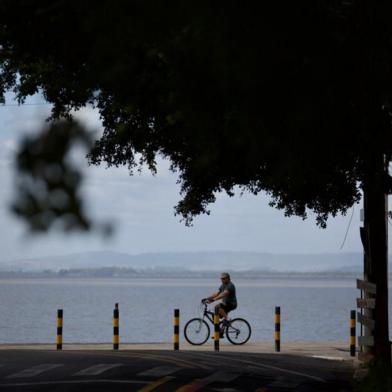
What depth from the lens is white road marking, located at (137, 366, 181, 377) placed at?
14.8m

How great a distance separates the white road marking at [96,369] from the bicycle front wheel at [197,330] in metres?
10.3

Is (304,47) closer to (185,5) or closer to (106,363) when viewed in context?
(185,5)

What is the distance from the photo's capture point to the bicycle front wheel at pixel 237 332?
2697 centimetres

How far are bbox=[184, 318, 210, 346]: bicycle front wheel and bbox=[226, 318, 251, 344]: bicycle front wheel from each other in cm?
60

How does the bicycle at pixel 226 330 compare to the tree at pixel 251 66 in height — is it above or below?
below

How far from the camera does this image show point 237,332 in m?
27.2

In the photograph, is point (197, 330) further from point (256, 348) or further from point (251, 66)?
point (251, 66)

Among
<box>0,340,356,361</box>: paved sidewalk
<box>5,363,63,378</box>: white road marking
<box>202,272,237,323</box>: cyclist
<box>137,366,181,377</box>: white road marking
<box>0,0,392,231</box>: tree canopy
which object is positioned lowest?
<box>0,340,356,361</box>: paved sidewalk

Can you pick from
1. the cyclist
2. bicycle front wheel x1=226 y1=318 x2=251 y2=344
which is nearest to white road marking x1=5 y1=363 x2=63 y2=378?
the cyclist

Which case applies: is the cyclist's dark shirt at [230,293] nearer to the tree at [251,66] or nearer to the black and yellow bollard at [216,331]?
the black and yellow bollard at [216,331]

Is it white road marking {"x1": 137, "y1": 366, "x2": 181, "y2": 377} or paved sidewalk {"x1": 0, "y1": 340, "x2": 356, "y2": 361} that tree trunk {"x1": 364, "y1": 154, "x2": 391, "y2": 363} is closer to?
paved sidewalk {"x1": 0, "y1": 340, "x2": 356, "y2": 361}

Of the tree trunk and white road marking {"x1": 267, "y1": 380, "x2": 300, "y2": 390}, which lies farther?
the tree trunk

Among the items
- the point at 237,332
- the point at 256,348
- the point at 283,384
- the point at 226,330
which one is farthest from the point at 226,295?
the point at 283,384

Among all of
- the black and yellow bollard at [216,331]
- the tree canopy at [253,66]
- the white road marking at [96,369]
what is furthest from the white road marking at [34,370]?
the black and yellow bollard at [216,331]
